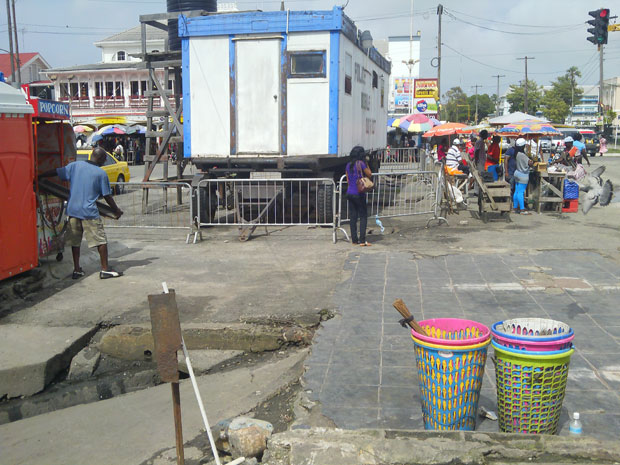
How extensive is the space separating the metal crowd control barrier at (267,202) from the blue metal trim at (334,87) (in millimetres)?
775

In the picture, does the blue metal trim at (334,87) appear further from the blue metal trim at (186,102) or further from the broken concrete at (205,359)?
the broken concrete at (205,359)

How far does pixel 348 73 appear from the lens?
12.3 meters

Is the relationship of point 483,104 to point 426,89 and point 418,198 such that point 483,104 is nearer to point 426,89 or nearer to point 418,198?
point 426,89

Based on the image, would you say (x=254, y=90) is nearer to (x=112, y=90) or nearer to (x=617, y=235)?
(x=617, y=235)

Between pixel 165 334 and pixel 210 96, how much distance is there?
8665 mm

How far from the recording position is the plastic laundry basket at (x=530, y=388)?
11.9ft

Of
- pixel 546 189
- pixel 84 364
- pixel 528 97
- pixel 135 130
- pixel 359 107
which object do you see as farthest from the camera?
pixel 528 97

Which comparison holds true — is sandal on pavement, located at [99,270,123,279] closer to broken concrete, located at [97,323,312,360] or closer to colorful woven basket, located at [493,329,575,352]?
broken concrete, located at [97,323,312,360]

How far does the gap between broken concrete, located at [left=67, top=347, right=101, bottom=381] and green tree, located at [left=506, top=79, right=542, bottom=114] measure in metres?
92.9

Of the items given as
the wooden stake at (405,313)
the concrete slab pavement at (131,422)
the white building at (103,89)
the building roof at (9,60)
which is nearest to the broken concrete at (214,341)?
the concrete slab pavement at (131,422)

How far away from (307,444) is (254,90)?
8.71 m

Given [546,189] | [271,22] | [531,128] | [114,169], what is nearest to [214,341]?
[271,22]

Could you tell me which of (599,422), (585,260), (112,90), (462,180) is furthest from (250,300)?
(112,90)

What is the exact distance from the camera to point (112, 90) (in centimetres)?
5291
